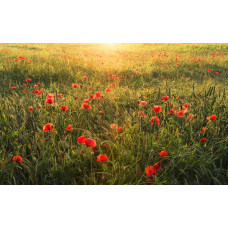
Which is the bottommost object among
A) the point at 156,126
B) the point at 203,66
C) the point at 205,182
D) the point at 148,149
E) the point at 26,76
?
the point at 205,182

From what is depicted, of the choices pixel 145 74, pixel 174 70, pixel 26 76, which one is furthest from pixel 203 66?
pixel 26 76

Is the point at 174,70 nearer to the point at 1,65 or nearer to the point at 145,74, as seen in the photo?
the point at 145,74

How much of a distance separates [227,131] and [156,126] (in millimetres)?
583

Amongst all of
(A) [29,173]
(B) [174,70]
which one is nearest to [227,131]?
(A) [29,173]

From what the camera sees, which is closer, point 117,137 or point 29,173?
point 29,173

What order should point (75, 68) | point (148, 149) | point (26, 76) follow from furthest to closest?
1. point (75, 68)
2. point (26, 76)
3. point (148, 149)

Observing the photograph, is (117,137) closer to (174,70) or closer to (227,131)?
(227,131)

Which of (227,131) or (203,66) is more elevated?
(203,66)

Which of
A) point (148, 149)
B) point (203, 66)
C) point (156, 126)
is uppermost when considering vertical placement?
point (203, 66)

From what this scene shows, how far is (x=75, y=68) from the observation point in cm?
415

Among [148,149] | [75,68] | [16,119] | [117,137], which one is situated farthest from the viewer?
[75,68]

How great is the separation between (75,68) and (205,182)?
11.9 ft

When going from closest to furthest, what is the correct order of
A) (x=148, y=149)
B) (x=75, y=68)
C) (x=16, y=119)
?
(x=148, y=149), (x=16, y=119), (x=75, y=68)

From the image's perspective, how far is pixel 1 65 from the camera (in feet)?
13.9
